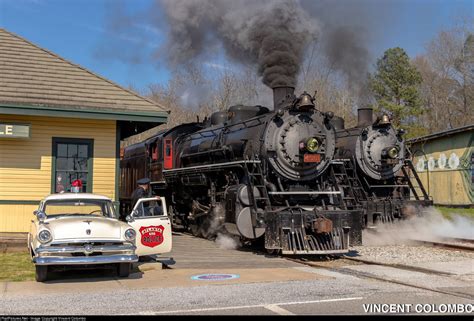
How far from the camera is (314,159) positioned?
39.8ft

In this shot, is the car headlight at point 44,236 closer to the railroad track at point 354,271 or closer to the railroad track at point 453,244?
the railroad track at point 354,271

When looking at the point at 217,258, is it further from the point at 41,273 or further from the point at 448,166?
the point at 448,166

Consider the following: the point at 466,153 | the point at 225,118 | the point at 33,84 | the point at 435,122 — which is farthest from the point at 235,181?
the point at 435,122

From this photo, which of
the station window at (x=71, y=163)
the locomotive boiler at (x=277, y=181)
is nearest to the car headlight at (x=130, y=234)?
the locomotive boiler at (x=277, y=181)

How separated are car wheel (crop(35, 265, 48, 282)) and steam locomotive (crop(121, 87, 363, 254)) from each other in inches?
→ 171

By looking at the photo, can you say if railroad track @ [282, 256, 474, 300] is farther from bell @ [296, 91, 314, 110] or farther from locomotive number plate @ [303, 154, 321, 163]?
bell @ [296, 91, 314, 110]

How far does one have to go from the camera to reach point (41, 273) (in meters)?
7.92

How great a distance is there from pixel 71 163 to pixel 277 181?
15.2 ft

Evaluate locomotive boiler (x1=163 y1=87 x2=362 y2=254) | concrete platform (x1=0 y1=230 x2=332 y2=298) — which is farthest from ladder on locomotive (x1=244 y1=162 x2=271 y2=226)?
concrete platform (x1=0 y1=230 x2=332 y2=298)

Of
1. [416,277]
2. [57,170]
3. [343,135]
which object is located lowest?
[416,277]

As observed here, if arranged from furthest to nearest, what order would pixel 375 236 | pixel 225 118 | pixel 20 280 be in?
pixel 225 118
pixel 375 236
pixel 20 280

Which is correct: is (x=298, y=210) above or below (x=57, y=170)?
below

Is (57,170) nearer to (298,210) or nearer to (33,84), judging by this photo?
(33,84)

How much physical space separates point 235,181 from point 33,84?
496 centimetres
